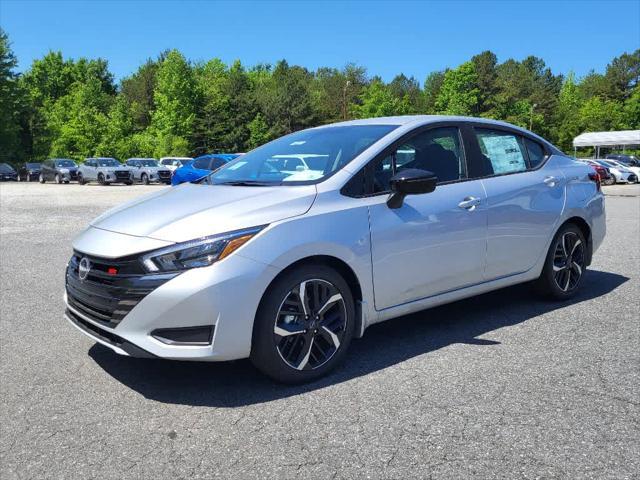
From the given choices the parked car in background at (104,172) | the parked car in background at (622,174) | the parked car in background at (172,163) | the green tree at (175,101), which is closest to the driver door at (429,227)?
the parked car in background at (104,172)

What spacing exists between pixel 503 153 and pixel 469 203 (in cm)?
87

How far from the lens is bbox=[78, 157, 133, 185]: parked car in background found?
115 feet

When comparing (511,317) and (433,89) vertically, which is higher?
(433,89)

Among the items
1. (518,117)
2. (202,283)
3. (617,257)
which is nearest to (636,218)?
(617,257)

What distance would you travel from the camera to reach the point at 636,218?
1347cm

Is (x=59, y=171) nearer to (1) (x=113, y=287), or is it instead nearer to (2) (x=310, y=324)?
(1) (x=113, y=287)

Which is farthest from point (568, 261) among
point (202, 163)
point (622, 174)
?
point (622, 174)

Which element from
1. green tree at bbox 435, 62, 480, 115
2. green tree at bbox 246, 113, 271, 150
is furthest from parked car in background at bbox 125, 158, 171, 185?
green tree at bbox 435, 62, 480, 115

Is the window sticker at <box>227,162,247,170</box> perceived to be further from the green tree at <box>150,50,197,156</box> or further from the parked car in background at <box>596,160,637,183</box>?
the green tree at <box>150,50,197,156</box>

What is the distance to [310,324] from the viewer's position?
3.59 meters

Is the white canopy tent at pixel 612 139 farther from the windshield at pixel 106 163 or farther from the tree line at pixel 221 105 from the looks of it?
the windshield at pixel 106 163

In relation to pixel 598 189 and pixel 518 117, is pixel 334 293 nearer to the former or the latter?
pixel 598 189

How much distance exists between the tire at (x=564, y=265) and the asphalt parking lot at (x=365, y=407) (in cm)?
36

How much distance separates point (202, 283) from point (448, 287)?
1.95 meters
